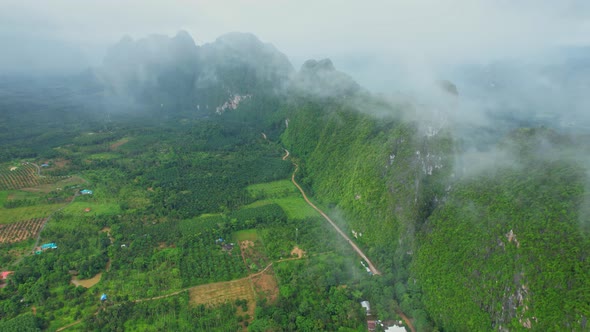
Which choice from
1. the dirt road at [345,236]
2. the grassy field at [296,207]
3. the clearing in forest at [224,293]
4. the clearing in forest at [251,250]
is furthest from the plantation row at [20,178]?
the dirt road at [345,236]

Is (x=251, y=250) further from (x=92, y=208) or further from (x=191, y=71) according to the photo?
(x=191, y=71)

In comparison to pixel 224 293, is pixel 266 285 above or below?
below

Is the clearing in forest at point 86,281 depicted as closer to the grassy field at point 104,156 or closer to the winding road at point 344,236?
the winding road at point 344,236

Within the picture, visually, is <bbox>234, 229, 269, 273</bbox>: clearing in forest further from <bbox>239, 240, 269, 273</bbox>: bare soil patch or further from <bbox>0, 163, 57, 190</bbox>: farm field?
<bbox>0, 163, 57, 190</bbox>: farm field

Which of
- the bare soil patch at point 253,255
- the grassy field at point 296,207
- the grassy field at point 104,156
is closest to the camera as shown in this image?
the bare soil patch at point 253,255

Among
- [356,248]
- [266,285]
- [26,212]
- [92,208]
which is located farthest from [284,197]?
[26,212]

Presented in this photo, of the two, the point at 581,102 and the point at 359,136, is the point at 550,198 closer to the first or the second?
the point at 359,136

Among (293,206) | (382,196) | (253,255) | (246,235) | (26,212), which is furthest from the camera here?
(293,206)

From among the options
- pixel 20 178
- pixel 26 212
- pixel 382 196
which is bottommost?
pixel 26 212

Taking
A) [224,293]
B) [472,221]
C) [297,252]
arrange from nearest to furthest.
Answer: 1. [472,221]
2. [224,293]
3. [297,252]
